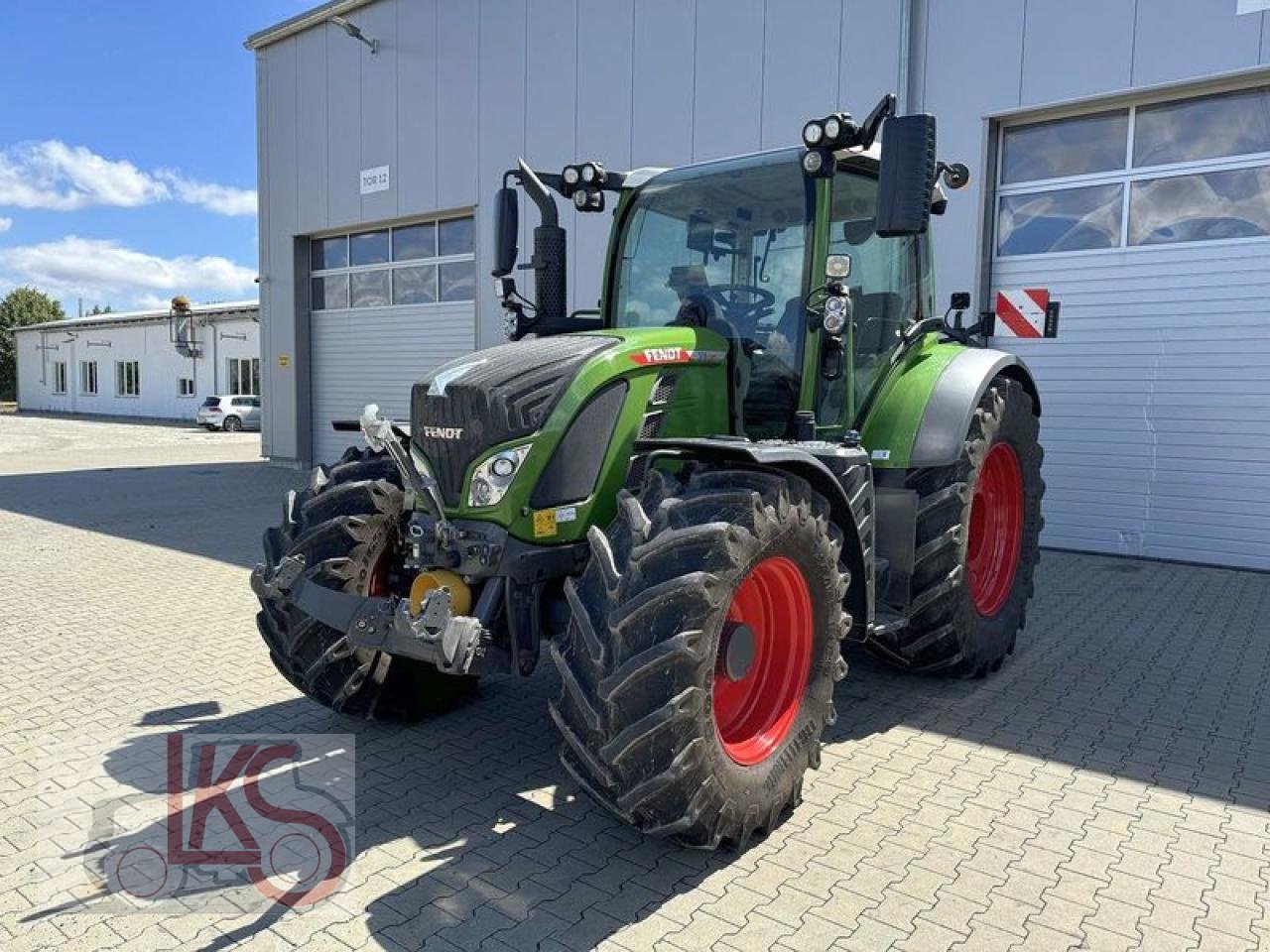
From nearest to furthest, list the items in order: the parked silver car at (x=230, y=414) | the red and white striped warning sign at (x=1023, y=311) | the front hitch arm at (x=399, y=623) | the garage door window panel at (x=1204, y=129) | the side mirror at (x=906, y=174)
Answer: the front hitch arm at (x=399, y=623) → the side mirror at (x=906, y=174) → the garage door window panel at (x=1204, y=129) → the red and white striped warning sign at (x=1023, y=311) → the parked silver car at (x=230, y=414)

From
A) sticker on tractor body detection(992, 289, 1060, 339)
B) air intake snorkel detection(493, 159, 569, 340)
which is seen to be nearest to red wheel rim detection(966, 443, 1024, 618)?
air intake snorkel detection(493, 159, 569, 340)

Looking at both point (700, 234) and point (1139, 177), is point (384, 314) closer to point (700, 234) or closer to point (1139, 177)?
point (1139, 177)

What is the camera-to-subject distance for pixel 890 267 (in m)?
4.71

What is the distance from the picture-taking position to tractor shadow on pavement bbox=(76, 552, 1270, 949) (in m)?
2.83

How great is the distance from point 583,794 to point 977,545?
282cm

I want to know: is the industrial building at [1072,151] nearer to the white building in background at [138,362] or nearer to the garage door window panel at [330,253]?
the garage door window panel at [330,253]

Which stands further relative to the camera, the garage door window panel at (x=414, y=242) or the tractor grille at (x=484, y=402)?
the garage door window panel at (x=414, y=242)

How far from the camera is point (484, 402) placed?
328 centimetres

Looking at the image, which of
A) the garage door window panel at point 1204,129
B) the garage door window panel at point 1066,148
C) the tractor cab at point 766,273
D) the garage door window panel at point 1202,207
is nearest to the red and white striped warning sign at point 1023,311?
the garage door window panel at point 1202,207

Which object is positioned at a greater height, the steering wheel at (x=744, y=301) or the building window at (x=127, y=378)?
the steering wheel at (x=744, y=301)

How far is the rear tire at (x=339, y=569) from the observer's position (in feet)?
11.9

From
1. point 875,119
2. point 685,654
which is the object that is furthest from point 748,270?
point 685,654

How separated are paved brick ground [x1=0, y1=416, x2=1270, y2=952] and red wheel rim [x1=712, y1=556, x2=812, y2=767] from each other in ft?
1.15

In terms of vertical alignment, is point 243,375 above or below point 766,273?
below
